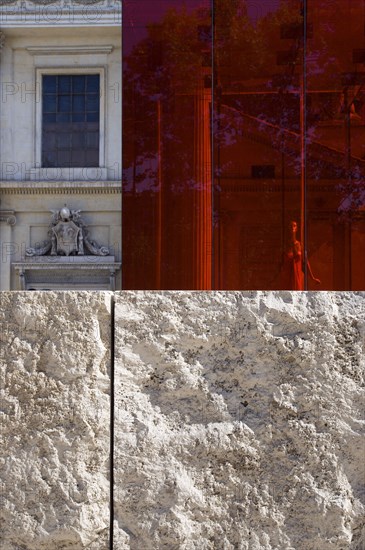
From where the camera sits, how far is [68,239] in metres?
17.5

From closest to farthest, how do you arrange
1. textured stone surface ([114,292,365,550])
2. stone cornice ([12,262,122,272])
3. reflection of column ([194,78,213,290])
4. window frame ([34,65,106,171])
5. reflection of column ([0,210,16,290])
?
textured stone surface ([114,292,365,550]) < reflection of column ([194,78,213,290]) < stone cornice ([12,262,122,272]) < reflection of column ([0,210,16,290]) < window frame ([34,65,106,171])

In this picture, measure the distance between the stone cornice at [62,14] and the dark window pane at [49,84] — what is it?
1.04 m

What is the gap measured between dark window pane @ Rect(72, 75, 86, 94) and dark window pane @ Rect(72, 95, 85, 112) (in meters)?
0.11

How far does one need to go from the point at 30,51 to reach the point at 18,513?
1763 centimetres

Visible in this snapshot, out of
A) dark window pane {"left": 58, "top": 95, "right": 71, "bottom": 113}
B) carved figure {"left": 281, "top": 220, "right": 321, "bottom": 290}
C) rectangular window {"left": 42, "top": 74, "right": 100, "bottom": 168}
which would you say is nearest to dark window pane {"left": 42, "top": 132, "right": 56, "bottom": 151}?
rectangular window {"left": 42, "top": 74, "right": 100, "bottom": 168}

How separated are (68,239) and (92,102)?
2.89 m

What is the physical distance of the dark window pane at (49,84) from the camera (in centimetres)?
1794

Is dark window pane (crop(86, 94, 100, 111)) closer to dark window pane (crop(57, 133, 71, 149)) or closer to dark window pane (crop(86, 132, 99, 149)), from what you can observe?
dark window pane (crop(86, 132, 99, 149))

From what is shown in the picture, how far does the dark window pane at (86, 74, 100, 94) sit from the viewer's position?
18.0 metres

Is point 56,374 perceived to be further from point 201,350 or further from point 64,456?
point 201,350

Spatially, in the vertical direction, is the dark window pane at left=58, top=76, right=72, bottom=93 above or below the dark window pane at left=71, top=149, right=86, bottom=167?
above

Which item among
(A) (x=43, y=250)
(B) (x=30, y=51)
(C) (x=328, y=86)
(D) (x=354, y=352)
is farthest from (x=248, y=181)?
(B) (x=30, y=51)

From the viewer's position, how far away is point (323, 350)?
1468mm

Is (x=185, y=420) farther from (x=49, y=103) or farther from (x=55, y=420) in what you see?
(x=49, y=103)
